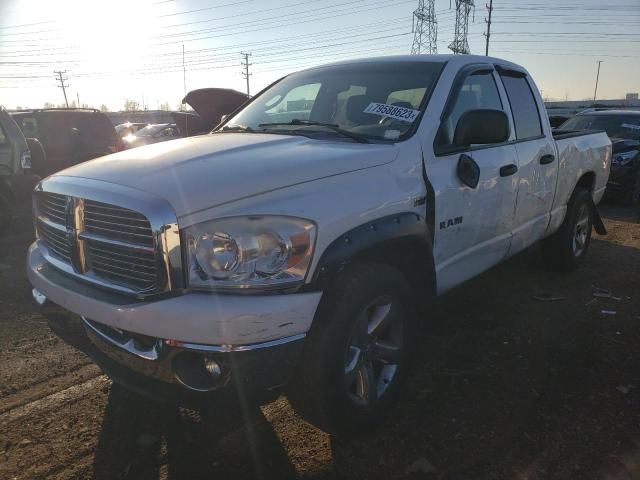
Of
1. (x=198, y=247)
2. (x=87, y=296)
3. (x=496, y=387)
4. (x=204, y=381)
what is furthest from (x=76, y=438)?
(x=496, y=387)

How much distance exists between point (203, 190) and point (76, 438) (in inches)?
60.9

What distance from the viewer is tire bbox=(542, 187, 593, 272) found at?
16.3 ft

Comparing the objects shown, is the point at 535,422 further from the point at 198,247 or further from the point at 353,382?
the point at 198,247

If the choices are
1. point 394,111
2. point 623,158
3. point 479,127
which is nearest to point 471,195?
point 479,127

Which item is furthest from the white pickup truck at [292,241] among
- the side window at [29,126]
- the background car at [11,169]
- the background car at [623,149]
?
the side window at [29,126]

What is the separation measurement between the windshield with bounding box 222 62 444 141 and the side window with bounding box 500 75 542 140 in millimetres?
978

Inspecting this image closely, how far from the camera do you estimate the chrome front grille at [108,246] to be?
203 cm

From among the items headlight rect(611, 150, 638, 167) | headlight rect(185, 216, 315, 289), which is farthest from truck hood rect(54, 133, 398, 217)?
headlight rect(611, 150, 638, 167)

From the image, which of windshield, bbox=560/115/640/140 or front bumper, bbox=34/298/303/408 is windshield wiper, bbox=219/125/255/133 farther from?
windshield, bbox=560/115/640/140

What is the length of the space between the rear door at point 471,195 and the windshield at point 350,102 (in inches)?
8.8

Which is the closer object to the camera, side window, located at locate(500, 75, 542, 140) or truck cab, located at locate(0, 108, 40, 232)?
side window, located at locate(500, 75, 542, 140)

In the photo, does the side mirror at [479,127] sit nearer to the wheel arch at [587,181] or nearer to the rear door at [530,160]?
the rear door at [530,160]

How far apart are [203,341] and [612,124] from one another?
1111 cm

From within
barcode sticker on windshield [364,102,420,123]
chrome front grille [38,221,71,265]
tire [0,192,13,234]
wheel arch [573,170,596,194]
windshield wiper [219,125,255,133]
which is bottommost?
tire [0,192,13,234]
